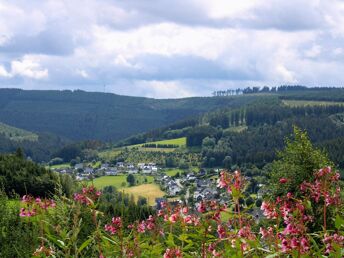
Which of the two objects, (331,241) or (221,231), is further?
(221,231)

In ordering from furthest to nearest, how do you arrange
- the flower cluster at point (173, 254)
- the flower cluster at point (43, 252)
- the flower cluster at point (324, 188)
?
the flower cluster at point (173, 254)
the flower cluster at point (43, 252)
the flower cluster at point (324, 188)

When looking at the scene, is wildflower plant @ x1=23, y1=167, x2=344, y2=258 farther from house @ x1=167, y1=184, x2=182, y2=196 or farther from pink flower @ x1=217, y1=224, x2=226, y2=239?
house @ x1=167, y1=184, x2=182, y2=196

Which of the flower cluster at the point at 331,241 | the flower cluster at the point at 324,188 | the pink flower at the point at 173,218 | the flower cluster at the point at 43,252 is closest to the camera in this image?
the flower cluster at the point at 331,241

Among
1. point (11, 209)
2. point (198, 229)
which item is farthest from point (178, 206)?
point (11, 209)

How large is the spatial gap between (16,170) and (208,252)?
64.0m

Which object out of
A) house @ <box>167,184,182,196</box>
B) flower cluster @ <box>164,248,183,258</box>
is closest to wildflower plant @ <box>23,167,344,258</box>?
flower cluster @ <box>164,248,183,258</box>

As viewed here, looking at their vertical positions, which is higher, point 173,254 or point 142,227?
point 173,254

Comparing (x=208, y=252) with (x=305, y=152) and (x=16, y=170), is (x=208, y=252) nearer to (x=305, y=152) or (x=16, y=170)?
(x=305, y=152)

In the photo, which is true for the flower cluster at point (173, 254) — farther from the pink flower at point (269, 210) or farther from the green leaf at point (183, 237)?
the pink flower at point (269, 210)

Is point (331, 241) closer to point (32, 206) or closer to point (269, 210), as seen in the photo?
point (269, 210)

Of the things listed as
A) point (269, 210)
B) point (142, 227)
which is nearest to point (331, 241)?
point (269, 210)

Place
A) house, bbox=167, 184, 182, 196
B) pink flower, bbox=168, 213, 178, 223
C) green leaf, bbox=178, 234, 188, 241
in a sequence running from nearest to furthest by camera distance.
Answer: green leaf, bbox=178, 234, 188, 241, pink flower, bbox=168, 213, 178, 223, house, bbox=167, 184, 182, 196

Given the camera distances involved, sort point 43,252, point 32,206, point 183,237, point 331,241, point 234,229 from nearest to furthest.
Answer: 1. point 331,241
2. point 43,252
3. point 183,237
4. point 234,229
5. point 32,206

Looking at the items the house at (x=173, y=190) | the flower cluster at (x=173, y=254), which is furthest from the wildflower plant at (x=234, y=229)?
the house at (x=173, y=190)
